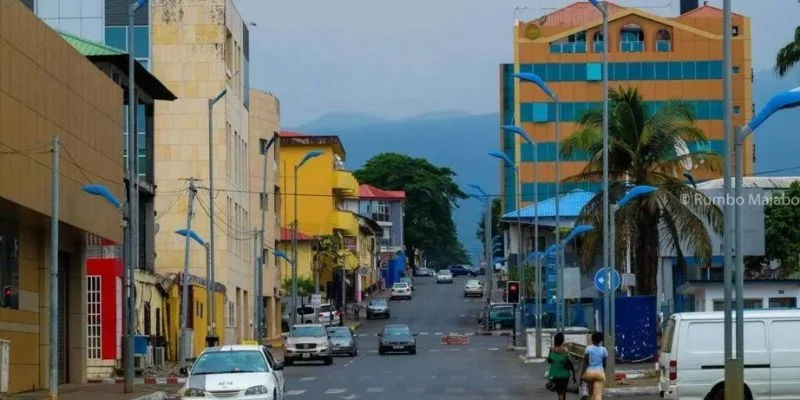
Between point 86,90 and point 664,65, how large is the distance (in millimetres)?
69207

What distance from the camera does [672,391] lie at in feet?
88.4

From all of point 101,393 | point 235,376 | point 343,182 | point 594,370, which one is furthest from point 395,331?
point 343,182

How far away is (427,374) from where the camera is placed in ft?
156

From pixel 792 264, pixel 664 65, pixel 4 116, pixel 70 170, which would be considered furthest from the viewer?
pixel 664 65

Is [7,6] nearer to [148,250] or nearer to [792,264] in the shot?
[148,250]

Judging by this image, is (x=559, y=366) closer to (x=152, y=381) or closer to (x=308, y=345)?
(x=152, y=381)

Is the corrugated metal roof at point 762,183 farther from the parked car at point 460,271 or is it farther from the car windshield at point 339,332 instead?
the parked car at point 460,271

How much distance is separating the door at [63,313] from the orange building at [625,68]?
61703mm

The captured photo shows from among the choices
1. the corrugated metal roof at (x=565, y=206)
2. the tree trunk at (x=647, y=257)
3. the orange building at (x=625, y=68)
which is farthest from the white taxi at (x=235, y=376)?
the orange building at (x=625, y=68)

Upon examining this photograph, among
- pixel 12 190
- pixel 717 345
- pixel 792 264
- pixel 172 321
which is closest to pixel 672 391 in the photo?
pixel 717 345

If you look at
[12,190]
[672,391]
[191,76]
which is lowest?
[672,391]

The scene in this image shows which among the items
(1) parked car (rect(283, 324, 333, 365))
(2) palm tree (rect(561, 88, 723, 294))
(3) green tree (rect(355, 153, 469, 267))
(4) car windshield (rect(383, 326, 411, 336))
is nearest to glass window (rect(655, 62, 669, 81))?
(4) car windshield (rect(383, 326, 411, 336))

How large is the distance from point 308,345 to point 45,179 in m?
23.6

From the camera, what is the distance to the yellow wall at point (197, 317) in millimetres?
60938
